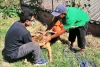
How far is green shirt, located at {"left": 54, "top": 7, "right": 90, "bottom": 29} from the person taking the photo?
194 inches

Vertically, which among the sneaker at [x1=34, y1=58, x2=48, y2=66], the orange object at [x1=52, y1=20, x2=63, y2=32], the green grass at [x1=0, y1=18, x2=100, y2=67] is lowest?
the green grass at [x1=0, y1=18, x2=100, y2=67]

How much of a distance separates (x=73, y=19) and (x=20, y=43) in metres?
1.35

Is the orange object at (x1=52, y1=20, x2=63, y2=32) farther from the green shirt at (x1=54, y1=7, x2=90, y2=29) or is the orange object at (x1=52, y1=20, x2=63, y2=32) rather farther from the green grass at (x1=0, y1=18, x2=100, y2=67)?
the green shirt at (x1=54, y1=7, x2=90, y2=29)

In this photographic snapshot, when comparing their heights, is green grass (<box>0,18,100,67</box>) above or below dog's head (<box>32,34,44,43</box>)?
below

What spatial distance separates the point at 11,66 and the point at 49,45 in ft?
3.89

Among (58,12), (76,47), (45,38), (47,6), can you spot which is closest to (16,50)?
(45,38)

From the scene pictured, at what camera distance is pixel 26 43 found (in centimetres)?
519

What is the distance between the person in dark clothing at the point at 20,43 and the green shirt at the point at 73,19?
2.54 feet

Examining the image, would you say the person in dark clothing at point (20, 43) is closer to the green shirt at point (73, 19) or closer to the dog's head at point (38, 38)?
the dog's head at point (38, 38)

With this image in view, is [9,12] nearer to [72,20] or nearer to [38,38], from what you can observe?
[38,38]

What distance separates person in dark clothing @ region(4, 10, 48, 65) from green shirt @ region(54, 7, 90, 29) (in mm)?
774

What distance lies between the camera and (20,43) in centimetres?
518

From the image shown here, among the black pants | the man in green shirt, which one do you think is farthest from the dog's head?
the black pants

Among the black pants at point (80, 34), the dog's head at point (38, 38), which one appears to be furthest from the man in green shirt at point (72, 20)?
the dog's head at point (38, 38)
